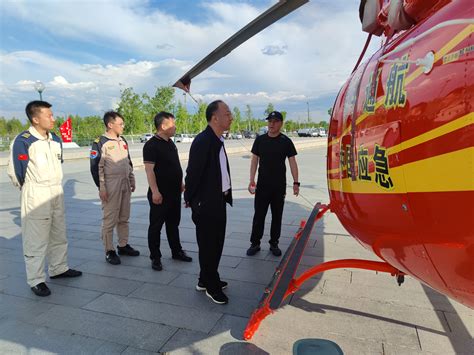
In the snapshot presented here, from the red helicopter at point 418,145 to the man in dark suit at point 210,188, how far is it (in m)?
1.25

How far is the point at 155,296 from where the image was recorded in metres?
3.38

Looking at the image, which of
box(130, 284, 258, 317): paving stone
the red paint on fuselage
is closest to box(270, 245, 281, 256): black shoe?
box(130, 284, 258, 317): paving stone

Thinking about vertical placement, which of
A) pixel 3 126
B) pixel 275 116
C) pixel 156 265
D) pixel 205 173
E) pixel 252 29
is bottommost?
pixel 156 265

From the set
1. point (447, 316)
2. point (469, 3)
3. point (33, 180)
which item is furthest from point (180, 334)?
point (469, 3)

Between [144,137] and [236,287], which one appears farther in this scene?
[144,137]

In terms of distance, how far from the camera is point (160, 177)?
13.1 ft

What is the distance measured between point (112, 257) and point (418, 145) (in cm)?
388

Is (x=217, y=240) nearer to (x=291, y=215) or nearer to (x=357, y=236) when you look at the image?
(x=357, y=236)

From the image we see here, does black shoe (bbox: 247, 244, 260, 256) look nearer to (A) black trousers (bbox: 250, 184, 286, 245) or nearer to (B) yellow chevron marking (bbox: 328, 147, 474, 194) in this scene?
(A) black trousers (bbox: 250, 184, 286, 245)

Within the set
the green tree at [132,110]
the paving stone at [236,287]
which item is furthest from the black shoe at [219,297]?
the green tree at [132,110]

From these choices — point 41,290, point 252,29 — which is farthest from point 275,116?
point 41,290

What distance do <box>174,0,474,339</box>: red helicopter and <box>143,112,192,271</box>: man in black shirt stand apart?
2203 mm

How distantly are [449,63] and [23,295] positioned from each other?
3.96m

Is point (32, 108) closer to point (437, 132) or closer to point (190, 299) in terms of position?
point (190, 299)
